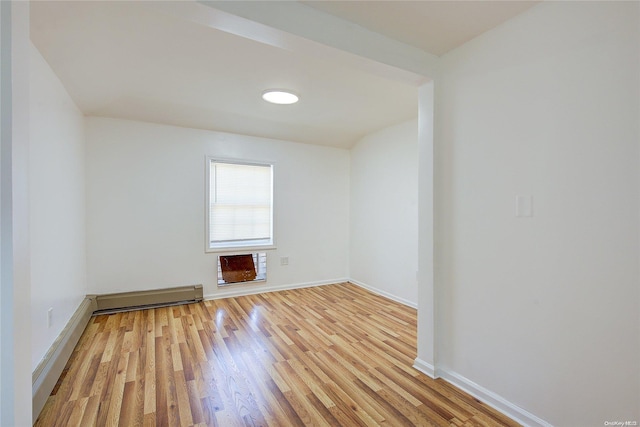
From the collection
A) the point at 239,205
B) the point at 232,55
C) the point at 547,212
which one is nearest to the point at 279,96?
the point at 232,55

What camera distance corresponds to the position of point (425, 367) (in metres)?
2.24

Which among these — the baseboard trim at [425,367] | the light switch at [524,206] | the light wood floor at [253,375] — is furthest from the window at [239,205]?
the light switch at [524,206]

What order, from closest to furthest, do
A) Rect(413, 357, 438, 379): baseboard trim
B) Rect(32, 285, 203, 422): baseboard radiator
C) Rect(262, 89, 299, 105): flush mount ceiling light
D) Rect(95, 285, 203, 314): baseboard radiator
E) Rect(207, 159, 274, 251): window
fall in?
Rect(32, 285, 203, 422): baseboard radiator
Rect(413, 357, 438, 379): baseboard trim
Rect(262, 89, 299, 105): flush mount ceiling light
Rect(95, 285, 203, 314): baseboard radiator
Rect(207, 159, 274, 251): window

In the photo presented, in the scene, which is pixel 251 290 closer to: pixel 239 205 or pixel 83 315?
pixel 239 205

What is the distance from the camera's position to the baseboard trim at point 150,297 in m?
3.46

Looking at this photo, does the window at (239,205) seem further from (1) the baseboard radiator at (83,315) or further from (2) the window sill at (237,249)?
(1) the baseboard radiator at (83,315)

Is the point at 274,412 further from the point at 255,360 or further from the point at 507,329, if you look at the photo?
the point at 507,329

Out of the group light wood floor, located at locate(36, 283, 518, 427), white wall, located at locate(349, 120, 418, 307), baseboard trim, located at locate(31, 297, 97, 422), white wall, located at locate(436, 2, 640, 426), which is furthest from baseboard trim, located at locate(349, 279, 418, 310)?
baseboard trim, located at locate(31, 297, 97, 422)

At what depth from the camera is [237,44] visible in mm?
2119

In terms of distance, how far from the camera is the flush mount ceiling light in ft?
9.63

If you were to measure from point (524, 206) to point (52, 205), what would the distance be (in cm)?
344

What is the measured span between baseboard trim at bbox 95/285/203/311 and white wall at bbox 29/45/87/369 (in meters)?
0.32

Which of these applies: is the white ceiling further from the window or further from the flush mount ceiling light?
the window

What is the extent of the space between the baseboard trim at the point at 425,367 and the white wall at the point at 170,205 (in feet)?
8.67
